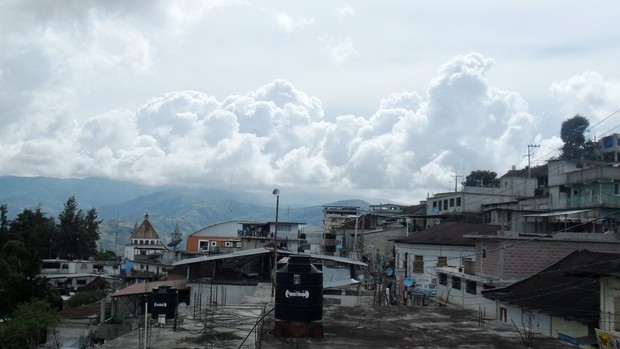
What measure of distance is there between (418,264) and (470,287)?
10.4m

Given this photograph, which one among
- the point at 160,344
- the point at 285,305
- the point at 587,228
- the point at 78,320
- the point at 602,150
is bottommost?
the point at 78,320

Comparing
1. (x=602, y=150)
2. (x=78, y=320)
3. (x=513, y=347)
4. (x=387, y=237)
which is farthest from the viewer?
(x=602, y=150)

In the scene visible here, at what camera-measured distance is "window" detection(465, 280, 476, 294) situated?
26359 mm

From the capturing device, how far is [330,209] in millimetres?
97375

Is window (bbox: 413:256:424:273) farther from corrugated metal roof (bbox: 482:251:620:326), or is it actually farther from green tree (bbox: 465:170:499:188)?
green tree (bbox: 465:170:499:188)

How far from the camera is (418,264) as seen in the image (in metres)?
37.2

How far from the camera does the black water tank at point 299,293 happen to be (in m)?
11.0

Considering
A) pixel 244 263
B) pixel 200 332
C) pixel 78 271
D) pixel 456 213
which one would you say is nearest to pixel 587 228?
pixel 456 213

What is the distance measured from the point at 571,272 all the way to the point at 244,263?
1979 cm

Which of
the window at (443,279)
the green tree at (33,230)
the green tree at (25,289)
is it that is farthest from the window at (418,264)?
the green tree at (33,230)

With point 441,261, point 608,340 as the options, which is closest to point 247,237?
point 441,261

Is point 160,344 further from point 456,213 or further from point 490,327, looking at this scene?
point 456,213

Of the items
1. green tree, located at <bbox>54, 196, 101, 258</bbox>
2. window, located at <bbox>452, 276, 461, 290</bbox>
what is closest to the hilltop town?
window, located at <bbox>452, 276, 461, 290</bbox>

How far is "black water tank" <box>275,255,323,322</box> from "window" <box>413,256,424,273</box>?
26697 mm
